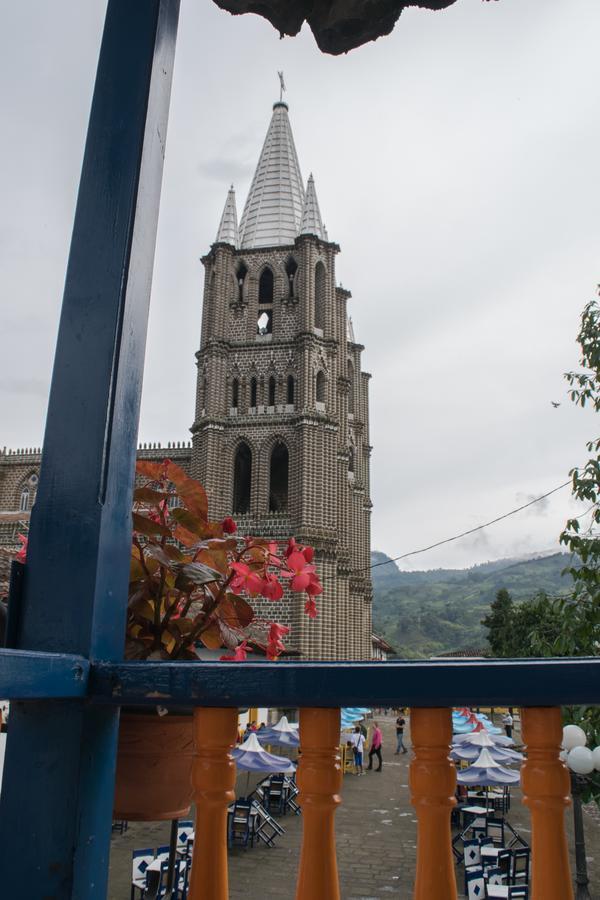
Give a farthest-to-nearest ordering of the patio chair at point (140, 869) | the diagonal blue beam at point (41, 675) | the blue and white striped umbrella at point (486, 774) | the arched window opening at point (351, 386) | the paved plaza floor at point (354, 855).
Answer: the arched window opening at point (351, 386)
the blue and white striped umbrella at point (486, 774)
the paved plaza floor at point (354, 855)
the patio chair at point (140, 869)
the diagonal blue beam at point (41, 675)

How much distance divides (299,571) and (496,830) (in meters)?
13.0

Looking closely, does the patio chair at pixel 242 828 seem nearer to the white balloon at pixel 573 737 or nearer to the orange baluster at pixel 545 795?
the white balloon at pixel 573 737

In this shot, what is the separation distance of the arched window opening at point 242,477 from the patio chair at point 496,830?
16809mm

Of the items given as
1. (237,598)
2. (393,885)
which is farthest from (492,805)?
(237,598)

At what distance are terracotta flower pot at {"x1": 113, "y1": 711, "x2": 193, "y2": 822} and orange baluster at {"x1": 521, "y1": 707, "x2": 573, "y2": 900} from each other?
0.72 metres

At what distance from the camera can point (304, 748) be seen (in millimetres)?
1303

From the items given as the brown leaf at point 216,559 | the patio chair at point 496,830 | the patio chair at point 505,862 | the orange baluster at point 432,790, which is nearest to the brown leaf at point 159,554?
the brown leaf at point 216,559

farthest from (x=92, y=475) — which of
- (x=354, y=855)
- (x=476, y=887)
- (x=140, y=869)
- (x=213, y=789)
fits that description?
(x=354, y=855)

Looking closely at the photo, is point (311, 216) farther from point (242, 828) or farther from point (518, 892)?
point (518, 892)

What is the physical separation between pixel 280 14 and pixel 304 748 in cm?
178

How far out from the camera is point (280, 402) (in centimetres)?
2820

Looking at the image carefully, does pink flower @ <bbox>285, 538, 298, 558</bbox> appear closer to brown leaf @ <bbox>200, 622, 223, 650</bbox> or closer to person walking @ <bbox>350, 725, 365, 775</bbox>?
brown leaf @ <bbox>200, 622, 223, 650</bbox>

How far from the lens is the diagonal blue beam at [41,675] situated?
109cm

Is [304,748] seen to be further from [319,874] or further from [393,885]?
[393,885]
